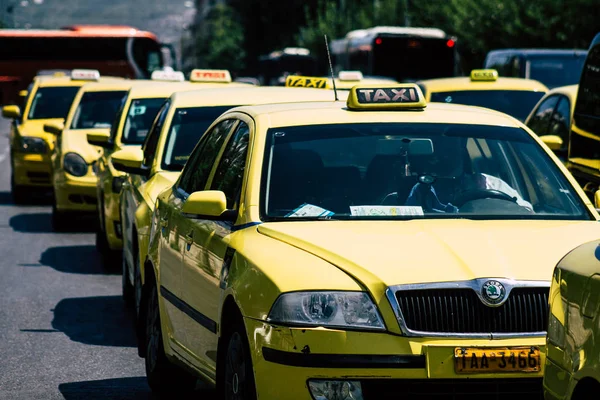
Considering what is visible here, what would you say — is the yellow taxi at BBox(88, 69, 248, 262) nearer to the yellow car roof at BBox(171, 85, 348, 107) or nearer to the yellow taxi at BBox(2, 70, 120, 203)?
the yellow car roof at BBox(171, 85, 348, 107)

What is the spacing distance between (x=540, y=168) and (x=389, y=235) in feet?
4.07

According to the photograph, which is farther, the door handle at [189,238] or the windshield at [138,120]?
the windshield at [138,120]

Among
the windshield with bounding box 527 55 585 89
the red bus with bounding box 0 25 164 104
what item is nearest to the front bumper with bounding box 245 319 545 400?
the windshield with bounding box 527 55 585 89

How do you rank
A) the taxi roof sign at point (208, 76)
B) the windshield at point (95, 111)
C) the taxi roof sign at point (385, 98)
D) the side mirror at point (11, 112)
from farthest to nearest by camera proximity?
the side mirror at point (11, 112) < the windshield at point (95, 111) < the taxi roof sign at point (208, 76) < the taxi roof sign at point (385, 98)

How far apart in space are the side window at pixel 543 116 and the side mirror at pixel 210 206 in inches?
284

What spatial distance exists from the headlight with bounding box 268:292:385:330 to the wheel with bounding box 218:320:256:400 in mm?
269

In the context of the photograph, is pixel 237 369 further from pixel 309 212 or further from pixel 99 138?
pixel 99 138

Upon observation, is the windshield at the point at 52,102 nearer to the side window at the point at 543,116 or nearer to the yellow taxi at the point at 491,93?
the yellow taxi at the point at 491,93

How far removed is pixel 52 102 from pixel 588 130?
12.0 meters

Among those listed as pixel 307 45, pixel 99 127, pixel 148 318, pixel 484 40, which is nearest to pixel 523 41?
pixel 484 40

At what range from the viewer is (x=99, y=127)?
17.1 metres

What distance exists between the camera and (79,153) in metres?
Result: 16.1

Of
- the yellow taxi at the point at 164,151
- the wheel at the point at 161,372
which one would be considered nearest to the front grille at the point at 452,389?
the wheel at the point at 161,372

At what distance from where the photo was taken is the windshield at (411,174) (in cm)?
613
